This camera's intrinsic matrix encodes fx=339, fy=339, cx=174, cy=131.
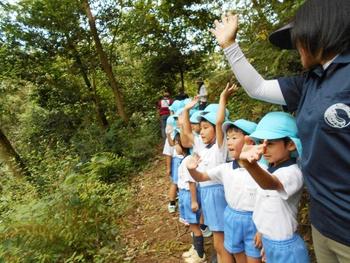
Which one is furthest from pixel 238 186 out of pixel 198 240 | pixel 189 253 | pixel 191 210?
pixel 189 253

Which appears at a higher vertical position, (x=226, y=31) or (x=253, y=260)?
(x=226, y=31)

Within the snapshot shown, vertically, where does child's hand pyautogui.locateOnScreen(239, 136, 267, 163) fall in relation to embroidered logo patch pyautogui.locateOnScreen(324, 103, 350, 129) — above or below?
below

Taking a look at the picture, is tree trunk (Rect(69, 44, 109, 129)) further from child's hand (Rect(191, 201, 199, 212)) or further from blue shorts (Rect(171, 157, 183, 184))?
child's hand (Rect(191, 201, 199, 212))

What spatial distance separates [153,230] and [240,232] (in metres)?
2.68

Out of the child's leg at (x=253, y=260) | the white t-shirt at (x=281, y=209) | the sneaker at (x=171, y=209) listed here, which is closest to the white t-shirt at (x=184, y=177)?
the child's leg at (x=253, y=260)

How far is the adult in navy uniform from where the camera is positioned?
4.52 ft

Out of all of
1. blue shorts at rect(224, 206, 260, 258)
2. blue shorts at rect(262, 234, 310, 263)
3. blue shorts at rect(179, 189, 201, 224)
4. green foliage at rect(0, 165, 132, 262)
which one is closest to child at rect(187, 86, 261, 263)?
blue shorts at rect(224, 206, 260, 258)

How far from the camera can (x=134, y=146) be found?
957cm

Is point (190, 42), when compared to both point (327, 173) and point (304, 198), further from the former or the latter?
point (327, 173)

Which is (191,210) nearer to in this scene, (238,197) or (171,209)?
(238,197)

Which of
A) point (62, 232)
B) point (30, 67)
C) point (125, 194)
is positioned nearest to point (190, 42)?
point (30, 67)

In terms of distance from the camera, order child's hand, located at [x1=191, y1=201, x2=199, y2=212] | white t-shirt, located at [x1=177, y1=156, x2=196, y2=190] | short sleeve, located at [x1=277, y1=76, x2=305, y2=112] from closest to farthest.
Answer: short sleeve, located at [x1=277, y1=76, x2=305, y2=112]
child's hand, located at [x1=191, y1=201, x2=199, y2=212]
white t-shirt, located at [x1=177, y1=156, x2=196, y2=190]

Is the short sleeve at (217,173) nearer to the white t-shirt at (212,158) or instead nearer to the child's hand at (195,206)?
the white t-shirt at (212,158)

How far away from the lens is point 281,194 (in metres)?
2.03
